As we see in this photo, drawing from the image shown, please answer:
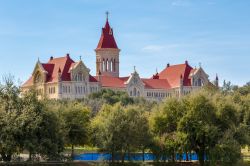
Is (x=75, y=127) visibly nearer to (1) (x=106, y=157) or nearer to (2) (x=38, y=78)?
(1) (x=106, y=157)

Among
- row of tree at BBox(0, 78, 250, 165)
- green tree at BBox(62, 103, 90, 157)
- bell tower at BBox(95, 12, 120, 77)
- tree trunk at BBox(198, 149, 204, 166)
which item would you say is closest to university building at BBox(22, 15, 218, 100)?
bell tower at BBox(95, 12, 120, 77)

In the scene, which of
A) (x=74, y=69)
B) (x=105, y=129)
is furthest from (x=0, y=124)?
(x=74, y=69)

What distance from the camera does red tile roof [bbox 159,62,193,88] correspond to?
169000 mm

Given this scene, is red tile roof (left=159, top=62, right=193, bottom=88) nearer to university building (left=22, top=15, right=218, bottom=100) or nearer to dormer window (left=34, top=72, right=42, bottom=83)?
university building (left=22, top=15, right=218, bottom=100)

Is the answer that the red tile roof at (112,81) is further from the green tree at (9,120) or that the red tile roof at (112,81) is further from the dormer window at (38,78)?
the green tree at (9,120)

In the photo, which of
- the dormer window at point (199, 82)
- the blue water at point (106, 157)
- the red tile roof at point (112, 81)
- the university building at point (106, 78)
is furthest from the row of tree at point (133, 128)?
the dormer window at point (199, 82)

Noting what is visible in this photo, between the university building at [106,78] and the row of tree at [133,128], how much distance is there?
7442 centimetres

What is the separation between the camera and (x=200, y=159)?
205 ft

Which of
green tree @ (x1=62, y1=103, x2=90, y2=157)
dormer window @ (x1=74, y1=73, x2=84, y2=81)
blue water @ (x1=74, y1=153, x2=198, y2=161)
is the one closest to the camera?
blue water @ (x1=74, y1=153, x2=198, y2=161)

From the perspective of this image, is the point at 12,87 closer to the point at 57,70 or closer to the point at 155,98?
the point at 57,70

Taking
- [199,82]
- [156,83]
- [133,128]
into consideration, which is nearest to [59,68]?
[156,83]

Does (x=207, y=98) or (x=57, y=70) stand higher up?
(x=57, y=70)

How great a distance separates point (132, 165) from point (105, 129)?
3.97 m

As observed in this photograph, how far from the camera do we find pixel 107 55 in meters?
173
